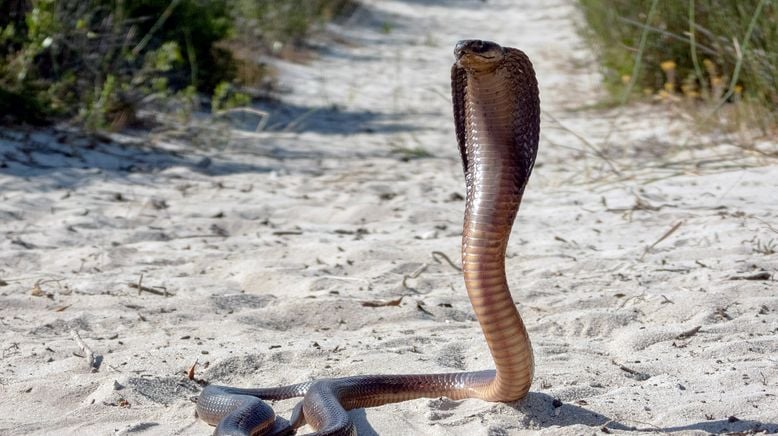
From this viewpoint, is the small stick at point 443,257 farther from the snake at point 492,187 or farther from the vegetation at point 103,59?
the vegetation at point 103,59

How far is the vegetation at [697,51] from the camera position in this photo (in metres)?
6.79

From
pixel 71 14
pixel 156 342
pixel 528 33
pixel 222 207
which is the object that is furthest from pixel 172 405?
pixel 528 33

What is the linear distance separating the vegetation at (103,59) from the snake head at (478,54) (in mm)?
4951

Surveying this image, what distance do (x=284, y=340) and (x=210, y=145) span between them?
4.33 metres

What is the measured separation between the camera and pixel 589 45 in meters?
11.3

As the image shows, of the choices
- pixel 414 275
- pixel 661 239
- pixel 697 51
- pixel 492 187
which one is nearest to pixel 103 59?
pixel 414 275

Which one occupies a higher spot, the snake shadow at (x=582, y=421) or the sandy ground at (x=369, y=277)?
the snake shadow at (x=582, y=421)

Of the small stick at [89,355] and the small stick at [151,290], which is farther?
the small stick at [151,290]

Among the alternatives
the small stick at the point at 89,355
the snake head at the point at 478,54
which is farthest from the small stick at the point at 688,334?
the small stick at the point at 89,355

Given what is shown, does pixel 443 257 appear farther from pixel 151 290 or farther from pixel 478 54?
pixel 478 54

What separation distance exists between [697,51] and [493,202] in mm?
6204

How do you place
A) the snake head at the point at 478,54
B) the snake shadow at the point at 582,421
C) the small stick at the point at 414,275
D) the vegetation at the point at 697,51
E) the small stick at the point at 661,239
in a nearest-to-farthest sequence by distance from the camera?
1. the snake head at the point at 478,54
2. the snake shadow at the point at 582,421
3. the small stick at the point at 414,275
4. the small stick at the point at 661,239
5. the vegetation at the point at 697,51

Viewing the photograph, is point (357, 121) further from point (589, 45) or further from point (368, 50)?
point (368, 50)

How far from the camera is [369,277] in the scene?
4684 millimetres
